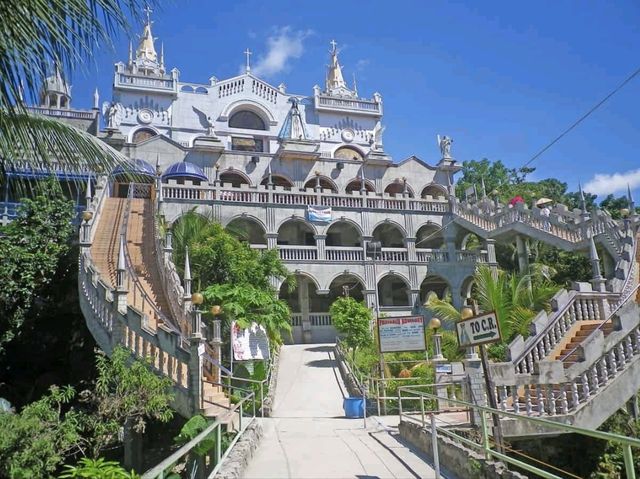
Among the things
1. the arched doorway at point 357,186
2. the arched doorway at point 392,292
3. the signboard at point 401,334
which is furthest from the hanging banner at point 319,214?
the signboard at point 401,334

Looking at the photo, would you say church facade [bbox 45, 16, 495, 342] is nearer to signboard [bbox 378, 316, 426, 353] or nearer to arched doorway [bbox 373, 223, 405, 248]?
arched doorway [bbox 373, 223, 405, 248]

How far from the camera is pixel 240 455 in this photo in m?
8.37

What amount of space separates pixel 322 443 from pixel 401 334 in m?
5.21

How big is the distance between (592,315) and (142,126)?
94.1 feet

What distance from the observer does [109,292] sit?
14.2m

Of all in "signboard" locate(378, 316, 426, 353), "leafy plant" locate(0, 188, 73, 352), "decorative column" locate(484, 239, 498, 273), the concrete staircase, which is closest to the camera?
the concrete staircase

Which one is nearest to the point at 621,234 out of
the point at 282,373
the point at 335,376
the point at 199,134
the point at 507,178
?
the point at 335,376

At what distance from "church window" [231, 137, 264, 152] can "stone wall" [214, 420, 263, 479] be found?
27380mm

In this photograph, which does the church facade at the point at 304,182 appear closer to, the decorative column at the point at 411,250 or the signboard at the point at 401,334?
the decorative column at the point at 411,250

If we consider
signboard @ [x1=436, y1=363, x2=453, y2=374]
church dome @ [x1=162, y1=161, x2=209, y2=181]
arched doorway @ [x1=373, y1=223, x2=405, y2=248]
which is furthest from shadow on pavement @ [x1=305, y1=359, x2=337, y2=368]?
arched doorway @ [x1=373, y1=223, x2=405, y2=248]

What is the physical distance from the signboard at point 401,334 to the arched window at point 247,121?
25.2 metres

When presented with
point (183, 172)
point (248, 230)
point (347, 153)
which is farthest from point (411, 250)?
point (183, 172)

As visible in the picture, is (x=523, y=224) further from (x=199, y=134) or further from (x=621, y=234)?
(x=199, y=134)

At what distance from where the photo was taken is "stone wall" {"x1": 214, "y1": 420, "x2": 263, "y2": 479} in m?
7.45
